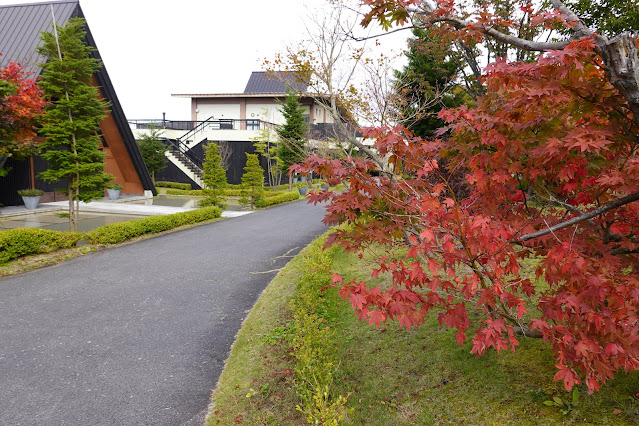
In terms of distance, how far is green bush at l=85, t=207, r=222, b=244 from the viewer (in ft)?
36.2

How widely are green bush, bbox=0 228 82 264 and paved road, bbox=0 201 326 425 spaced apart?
2.64 ft

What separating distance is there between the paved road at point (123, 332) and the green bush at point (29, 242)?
806mm

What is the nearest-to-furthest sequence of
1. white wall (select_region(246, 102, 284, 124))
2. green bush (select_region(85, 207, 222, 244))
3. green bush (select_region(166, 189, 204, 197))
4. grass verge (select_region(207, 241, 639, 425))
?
1. grass verge (select_region(207, 241, 639, 425))
2. green bush (select_region(85, 207, 222, 244))
3. green bush (select_region(166, 189, 204, 197))
4. white wall (select_region(246, 102, 284, 124))

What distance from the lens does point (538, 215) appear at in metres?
3.66

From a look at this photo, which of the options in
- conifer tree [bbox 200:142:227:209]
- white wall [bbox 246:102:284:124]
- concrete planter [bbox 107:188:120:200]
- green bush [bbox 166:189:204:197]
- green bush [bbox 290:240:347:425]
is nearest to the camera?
green bush [bbox 290:240:347:425]

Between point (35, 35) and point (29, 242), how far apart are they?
40.5 ft

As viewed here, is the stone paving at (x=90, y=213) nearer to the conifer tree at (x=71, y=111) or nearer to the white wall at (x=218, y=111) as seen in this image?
the conifer tree at (x=71, y=111)

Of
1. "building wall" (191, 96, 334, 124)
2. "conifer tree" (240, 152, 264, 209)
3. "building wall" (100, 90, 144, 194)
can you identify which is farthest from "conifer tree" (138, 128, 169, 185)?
"building wall" (191, 96, 334, 124)

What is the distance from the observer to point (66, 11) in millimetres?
16078

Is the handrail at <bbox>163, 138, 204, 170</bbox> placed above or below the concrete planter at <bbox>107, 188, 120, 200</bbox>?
above

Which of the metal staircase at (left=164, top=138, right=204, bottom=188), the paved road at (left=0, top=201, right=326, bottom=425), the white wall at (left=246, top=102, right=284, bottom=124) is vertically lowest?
the paved road at (left=0, top=201, right=326, bottom=425)

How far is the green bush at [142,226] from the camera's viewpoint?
435 inches

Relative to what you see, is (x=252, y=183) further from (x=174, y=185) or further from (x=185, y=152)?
(x=185, y=152)

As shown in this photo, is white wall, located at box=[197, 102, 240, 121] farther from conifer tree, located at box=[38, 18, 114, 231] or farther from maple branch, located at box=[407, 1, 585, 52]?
maple branch, located at box=[407, 1, 585, 52]
